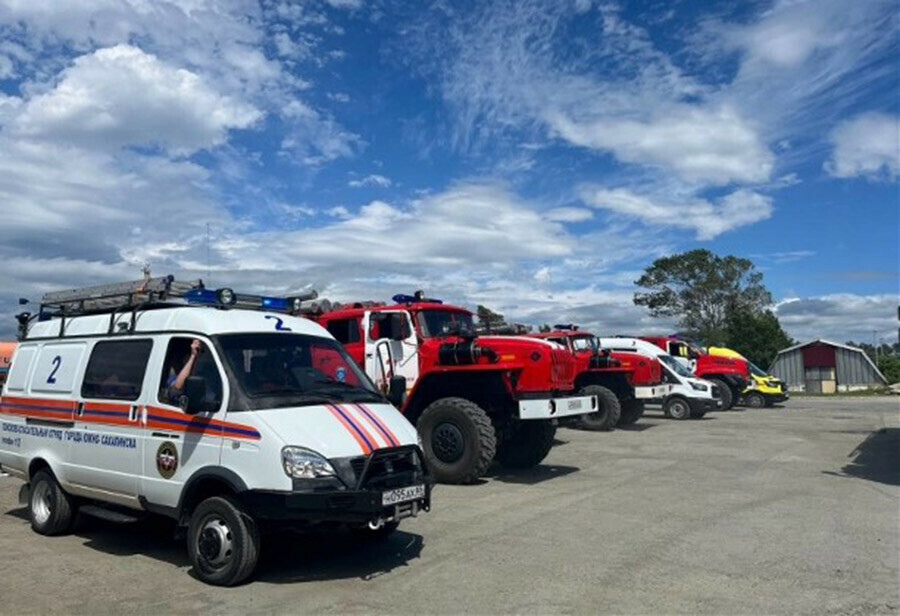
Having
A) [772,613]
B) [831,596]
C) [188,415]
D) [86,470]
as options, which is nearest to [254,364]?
[188,415]

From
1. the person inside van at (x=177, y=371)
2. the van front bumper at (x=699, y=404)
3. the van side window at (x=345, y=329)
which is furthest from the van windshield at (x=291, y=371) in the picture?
the van front bumper at (x=699, y=404)

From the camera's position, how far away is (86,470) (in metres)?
7.05

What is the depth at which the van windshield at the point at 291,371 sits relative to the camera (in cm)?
608

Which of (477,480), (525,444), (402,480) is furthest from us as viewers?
(525,444)

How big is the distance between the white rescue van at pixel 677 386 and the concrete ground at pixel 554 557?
10201mm

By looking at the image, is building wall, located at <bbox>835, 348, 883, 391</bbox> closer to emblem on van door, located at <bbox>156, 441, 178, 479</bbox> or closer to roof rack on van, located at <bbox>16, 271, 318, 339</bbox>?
roof rack on van, located at <bbox>16, 271, 318, 339</bbox>

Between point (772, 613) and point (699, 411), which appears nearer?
point (772, 613)

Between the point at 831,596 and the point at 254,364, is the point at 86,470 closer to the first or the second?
the point at 254,364

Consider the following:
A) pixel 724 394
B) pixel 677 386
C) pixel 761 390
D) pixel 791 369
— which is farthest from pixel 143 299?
pixel 791 369

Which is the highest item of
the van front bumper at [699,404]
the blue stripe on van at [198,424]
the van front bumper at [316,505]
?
the van front bumper at [699,404]

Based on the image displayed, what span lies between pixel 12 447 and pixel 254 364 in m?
3.93

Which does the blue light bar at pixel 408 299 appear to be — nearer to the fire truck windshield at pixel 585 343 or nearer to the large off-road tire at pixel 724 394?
the fire truck windshield at pixel 585 343

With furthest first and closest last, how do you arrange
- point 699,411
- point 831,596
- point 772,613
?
point 699,411 → point 831,596 → point 772,613

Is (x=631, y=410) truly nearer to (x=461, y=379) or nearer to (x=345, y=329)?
(x=461, y=379)
